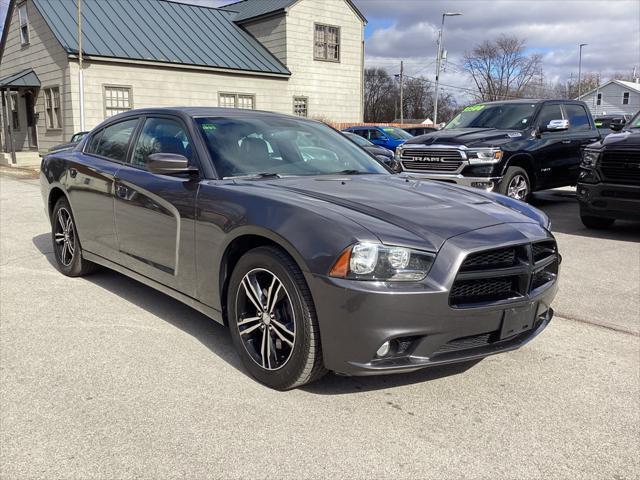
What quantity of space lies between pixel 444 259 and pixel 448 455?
0.91 meters

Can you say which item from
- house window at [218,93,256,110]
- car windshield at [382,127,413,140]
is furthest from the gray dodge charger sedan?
house window at [218,93,256,110]

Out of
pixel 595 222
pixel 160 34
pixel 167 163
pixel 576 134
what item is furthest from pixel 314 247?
pixel 160 34

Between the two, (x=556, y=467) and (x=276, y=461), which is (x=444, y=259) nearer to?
(x=556, y=467)

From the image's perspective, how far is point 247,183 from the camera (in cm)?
373

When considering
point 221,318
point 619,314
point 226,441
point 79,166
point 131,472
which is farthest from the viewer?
point 79,166

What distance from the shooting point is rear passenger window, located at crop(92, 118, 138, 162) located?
4.88 m

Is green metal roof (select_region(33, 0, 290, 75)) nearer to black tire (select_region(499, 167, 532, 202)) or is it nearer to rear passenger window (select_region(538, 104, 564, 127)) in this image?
rear passenger window (select_region(538, 104, 564, 127))

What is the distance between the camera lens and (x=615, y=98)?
77.5m

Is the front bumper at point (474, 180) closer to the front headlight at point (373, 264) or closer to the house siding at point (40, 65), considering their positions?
the front headlight at point (373, 264)

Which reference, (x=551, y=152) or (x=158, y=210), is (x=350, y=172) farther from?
(x=551, y=152)

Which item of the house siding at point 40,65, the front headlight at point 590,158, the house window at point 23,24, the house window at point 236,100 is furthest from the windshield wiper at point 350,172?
the house window at point 23,24

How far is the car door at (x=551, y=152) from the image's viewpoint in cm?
996

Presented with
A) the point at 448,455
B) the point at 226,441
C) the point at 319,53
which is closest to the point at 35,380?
the point at 226,441

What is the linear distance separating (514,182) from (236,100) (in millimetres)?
17989
